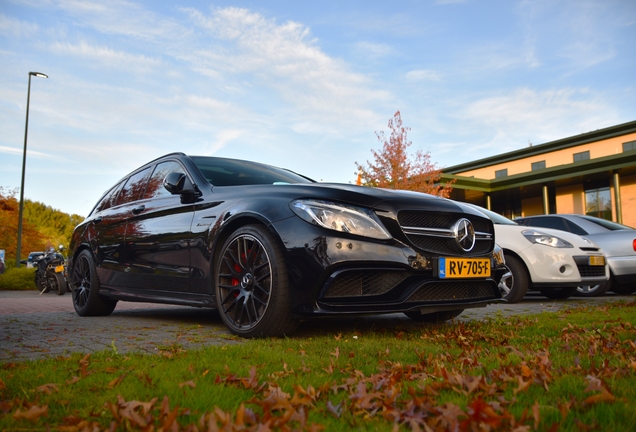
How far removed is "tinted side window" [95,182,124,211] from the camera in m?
6.31

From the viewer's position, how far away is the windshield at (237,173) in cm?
480

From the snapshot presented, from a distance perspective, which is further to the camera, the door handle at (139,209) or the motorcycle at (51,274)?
the motorcycle at (51,274)

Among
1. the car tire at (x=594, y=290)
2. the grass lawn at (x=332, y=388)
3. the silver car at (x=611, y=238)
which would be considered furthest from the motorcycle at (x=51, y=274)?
the car tire at (x=594, y=290)

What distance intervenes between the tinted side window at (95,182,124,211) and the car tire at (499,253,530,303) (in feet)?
17.2

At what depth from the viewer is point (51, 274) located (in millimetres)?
13469

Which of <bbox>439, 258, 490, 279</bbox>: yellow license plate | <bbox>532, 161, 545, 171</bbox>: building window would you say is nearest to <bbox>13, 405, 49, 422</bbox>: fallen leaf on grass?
<bbox>439, 258, 490, 279</bbox>: yellow license plate

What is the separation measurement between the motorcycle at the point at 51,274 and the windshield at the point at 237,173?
385 inches

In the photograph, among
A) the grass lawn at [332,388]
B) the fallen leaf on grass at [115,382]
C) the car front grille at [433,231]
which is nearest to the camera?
the grass lawn at [332,388]

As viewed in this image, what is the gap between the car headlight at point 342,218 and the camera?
358 centimetres

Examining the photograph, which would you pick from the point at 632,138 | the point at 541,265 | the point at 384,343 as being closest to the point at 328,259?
the point at 384,343

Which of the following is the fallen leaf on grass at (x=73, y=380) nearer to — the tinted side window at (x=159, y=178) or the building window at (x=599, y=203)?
the tinted side window at (x=159, y=178)

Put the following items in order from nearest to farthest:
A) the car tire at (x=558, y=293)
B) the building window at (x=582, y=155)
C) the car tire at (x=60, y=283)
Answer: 1. the car tire at (x=558, y=293)
2. the car tire at (x=60, y=283)
3. the building window at (x=582, y=155)

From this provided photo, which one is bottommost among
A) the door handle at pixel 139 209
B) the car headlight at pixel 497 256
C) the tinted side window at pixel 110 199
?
the car headlight at pixel 497 256

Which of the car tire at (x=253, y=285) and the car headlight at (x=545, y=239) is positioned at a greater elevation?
the car headlight at (x=545, y=239)
